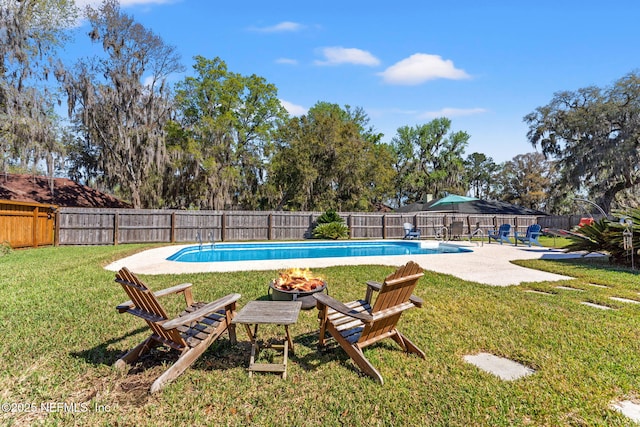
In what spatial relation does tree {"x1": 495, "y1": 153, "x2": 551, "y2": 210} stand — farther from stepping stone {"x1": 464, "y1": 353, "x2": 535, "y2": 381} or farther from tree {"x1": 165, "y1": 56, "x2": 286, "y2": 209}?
stepping stone {"x1": 464, "y1": 353, "x2": 535, "y2": 381}

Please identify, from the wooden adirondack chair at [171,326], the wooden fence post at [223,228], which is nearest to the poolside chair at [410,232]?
the wooden fence post at [223,228]

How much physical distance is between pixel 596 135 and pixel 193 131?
2634cm

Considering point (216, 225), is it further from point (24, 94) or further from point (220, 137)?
point (24, 94)

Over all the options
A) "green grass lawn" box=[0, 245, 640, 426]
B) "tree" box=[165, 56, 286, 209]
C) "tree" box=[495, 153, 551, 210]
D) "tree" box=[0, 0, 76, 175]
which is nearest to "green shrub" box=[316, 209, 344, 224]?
"tree" box=[165, 56, 286, 209]

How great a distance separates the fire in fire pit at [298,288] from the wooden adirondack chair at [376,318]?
1063 mm

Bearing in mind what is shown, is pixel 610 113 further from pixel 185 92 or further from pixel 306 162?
pixel 185 92

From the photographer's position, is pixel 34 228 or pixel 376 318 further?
pixel 34 228

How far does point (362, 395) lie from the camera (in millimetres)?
2270

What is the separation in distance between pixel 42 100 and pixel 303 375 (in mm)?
16505

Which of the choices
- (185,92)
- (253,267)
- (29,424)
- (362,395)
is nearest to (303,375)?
(362,395)

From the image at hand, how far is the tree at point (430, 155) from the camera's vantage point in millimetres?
33094

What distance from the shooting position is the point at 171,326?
7.48ft

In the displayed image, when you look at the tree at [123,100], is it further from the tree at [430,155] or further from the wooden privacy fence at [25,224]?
the tree at [430,155]

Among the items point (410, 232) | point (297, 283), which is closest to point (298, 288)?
point (297, 283)
